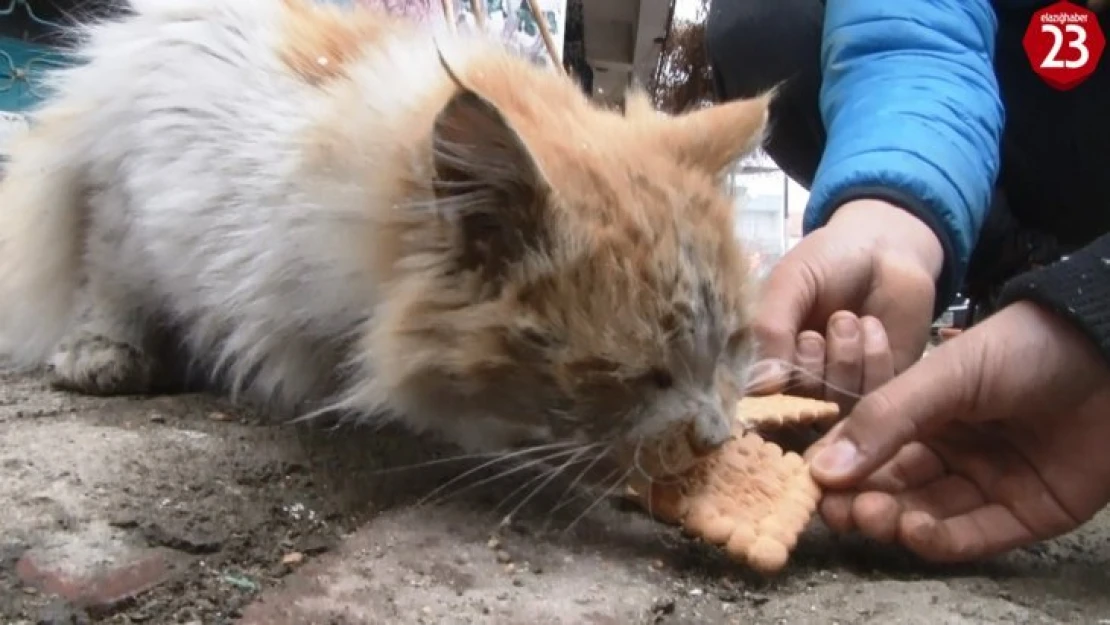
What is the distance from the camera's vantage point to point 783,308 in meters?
1.25

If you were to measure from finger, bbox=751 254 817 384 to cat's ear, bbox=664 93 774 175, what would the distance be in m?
0.16

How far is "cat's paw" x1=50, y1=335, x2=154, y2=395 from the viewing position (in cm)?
142

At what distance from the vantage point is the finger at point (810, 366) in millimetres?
1254

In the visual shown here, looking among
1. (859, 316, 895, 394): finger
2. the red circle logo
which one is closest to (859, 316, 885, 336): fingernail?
(859, 316, 895, 394): finger

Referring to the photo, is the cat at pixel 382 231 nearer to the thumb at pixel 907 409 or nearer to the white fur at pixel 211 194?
the white fur at pixel 211 194

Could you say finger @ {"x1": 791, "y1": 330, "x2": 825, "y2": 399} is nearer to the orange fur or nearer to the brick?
the orange fur

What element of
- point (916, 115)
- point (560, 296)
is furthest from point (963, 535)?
point (916, 115)

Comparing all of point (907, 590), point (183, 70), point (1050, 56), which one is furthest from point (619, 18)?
point (907, 590)

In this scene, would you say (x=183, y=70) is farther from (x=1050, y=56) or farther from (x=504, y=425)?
(x=1050, y=56)

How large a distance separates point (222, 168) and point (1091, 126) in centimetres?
138

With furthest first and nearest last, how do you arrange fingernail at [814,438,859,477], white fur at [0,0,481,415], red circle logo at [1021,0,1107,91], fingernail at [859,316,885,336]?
red circle logo at [1021,0,1107,91] < fingernail at [859,316,885,336] < white fur at [0,0,481,415] < fingernail at [814,438,859,477]

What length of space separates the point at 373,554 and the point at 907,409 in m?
0.49

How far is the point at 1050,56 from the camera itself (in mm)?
1776

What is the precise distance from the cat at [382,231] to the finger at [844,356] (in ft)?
0.56
